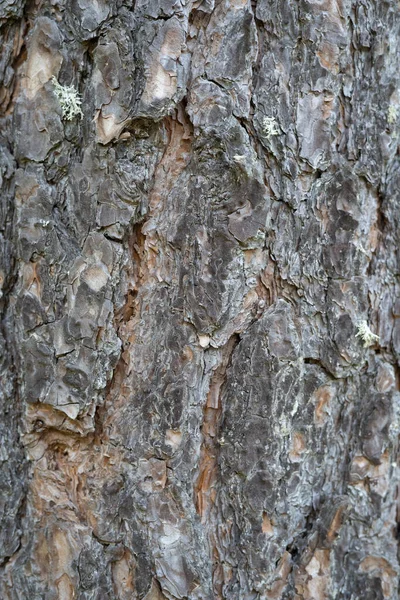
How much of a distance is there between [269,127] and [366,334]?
514 millimetres

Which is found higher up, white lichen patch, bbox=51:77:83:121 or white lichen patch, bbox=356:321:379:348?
white lichen patch, bbox=51:77:83:121

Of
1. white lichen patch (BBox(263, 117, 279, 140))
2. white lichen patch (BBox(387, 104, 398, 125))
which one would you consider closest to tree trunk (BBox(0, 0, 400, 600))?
white lichen patch (BBox(263, 117, 279, 140))

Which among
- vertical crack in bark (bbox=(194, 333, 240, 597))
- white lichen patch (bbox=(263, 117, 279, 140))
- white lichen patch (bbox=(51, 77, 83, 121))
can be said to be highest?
white lichen patch (bbox=(263, 117, 279, 140))

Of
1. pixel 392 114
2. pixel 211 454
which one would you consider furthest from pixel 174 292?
pixel 392 114

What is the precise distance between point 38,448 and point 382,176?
3.28 ft

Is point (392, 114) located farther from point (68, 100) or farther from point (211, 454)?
point (211, 454)

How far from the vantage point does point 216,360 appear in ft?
3.95

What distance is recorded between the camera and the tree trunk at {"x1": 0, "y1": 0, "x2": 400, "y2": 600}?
116 centimetres

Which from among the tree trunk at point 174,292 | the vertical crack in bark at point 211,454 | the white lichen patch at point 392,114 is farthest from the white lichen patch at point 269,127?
the vertical crack in bark at point 211,454

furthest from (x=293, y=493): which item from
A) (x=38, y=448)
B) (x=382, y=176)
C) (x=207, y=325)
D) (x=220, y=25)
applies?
(x=220, y=25)

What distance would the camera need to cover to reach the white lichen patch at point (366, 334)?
1.29 meters

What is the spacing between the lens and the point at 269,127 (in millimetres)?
1187

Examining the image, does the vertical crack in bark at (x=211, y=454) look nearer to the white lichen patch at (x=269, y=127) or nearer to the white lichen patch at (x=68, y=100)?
the white lichen patch at (x=269, y=127)

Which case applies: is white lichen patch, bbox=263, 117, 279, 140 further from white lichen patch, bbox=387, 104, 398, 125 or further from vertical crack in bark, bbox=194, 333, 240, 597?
vertical crack in bark, bbox=194, 333, 240, 597
